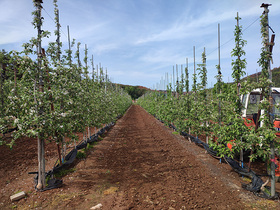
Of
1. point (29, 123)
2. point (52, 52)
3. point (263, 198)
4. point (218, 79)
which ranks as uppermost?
point (52, 52)

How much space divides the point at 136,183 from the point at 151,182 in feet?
1.78

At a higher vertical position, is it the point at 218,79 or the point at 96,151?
the point at 218,79

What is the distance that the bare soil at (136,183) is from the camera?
5.19 m

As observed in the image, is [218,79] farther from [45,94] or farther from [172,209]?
[45,94]

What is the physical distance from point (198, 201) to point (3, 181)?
23.4 feet

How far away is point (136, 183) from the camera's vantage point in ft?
21.0

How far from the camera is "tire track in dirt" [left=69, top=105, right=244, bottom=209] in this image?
17.0 ft

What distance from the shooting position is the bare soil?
204 inches

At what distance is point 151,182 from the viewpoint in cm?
646

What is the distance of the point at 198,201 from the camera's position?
5215 mm

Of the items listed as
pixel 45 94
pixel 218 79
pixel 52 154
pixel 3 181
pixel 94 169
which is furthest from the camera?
pixel 52 154

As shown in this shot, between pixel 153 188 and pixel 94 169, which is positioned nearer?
pixel 153 188

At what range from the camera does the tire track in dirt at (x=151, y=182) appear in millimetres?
5176

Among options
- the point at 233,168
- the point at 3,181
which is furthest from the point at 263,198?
the point at 3,181
